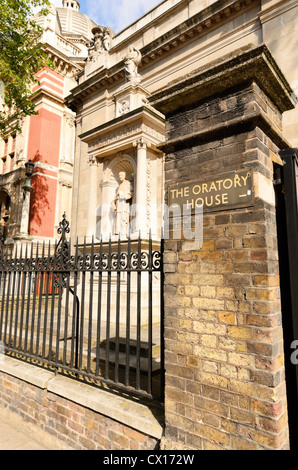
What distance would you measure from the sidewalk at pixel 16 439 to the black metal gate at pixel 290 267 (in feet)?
9.91

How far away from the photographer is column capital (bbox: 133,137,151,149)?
8062mm

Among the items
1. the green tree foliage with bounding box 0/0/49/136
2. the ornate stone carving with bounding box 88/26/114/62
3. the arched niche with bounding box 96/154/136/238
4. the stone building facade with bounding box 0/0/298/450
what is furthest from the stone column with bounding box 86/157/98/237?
the stone building facade with bounding box 0/0/298/450

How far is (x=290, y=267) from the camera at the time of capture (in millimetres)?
2252

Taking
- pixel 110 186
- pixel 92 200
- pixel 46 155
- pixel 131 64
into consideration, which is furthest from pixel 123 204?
pixel 46 155

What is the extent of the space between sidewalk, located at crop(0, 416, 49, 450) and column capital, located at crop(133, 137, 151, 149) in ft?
22.9

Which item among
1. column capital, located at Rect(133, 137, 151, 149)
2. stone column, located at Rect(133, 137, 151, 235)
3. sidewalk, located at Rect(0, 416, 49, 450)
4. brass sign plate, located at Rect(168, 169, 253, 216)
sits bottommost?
sidewalk, located at Rect(0, 416, 49, 450)

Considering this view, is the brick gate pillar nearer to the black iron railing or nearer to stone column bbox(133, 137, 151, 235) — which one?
the black iron railing

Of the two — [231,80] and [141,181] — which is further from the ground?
[141,181]

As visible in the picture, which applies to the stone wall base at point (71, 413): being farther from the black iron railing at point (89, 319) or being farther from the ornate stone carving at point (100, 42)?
the ornate stone carving at point (100, 42)

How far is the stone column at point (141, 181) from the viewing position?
316 inches

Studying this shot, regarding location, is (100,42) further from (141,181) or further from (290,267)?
(290,267)

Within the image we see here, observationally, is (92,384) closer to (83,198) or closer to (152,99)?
(152,99)

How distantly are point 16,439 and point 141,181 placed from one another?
6.39 m

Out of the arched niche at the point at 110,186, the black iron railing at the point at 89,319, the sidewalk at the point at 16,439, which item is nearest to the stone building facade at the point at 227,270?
the black iron railing at the point at 89,319
